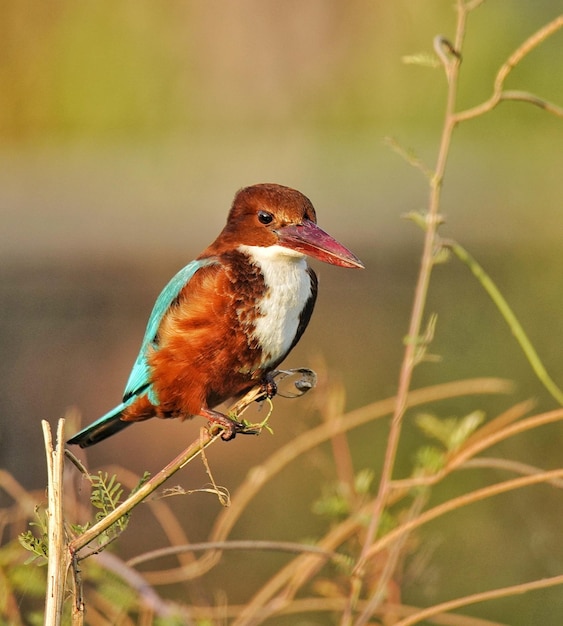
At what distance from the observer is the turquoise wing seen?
6.81 feet

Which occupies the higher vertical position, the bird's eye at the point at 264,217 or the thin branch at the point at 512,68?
the thin branch at the point at 512,68

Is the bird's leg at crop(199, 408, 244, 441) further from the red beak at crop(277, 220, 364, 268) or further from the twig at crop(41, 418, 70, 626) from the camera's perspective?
the twig at crop(41, 418, 70, 626)

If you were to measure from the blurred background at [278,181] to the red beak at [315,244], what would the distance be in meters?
2.13

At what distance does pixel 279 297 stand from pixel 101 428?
44 cm

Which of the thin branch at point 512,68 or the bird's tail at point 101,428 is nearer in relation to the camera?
the thin branch at point 512,68

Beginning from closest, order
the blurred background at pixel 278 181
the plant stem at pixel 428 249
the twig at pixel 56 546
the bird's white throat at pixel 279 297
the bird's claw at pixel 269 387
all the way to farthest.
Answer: the twig at pixel 56 546 < the plant stem at pixel 428 249 < the bird's claw at pixel 269 387 < the bird's white throat at pixel 279 297 < the blurred background at pixel 278 181

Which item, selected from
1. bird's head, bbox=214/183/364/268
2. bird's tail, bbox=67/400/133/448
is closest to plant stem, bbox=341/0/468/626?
bird's head, bbox=214/183/364/268

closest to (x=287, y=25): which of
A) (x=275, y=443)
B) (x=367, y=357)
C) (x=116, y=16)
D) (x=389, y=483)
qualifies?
(x=116, y=16)

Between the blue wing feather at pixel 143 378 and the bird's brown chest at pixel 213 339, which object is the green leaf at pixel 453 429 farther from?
the blue wing feather at pixel 143 378

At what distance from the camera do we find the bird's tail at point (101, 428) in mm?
2115

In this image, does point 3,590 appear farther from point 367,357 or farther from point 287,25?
point 287,25

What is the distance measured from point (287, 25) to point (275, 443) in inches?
118

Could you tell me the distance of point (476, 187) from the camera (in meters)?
6.43

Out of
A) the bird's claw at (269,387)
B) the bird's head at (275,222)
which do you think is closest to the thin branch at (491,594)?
the bird's claw at (269,387)
